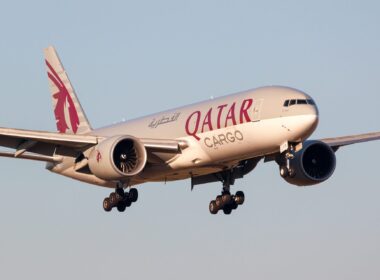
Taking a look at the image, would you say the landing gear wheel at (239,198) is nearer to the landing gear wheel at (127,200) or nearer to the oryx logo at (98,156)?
the landing gear wheel at (127,200)

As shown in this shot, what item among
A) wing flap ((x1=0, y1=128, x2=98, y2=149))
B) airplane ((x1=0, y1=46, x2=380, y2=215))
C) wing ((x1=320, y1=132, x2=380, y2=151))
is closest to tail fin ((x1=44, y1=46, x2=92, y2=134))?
airplane ((x1=0, y1=46, x2=380, y2=215))

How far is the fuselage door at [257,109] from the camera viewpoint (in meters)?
55.9

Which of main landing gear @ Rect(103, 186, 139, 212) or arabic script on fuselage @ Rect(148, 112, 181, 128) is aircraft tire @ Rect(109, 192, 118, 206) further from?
arabic script on fuselage @ Rect(148, 112, 181, 128)

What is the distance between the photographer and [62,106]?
231 feet

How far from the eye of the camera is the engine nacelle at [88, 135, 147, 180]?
5688 centimetres

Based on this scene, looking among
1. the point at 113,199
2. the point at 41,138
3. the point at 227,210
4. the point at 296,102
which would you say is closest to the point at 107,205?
the point at 113,199

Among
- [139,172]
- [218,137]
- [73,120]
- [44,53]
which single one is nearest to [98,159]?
[139,172]

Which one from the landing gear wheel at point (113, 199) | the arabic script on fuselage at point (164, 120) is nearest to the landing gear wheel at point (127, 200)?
the landing gear wheel at point (113, 199)

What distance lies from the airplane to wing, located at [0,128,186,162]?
0.05m

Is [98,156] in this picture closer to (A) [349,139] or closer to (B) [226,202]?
(B) [226,202]

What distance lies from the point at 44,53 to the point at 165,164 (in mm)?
17861

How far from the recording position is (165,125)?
2366 inches

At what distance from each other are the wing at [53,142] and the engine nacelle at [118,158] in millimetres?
704

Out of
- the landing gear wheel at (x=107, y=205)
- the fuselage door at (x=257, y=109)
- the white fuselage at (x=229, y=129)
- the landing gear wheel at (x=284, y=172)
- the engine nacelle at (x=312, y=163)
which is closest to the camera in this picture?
the white fuselage at (x=229, y=129)
